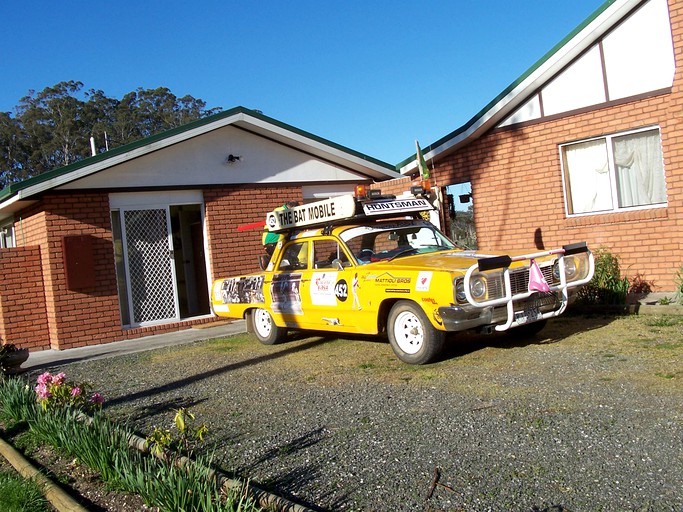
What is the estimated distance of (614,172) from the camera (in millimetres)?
10273

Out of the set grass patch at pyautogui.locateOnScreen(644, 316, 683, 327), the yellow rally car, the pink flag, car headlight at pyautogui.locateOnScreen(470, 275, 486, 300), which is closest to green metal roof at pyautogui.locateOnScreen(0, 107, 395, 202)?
the yellow rally car

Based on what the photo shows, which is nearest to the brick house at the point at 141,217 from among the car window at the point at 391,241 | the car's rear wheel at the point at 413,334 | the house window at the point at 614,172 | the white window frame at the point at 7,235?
the white window frame at the point at 7,235

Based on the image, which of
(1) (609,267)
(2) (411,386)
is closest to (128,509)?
(2) (411,386)

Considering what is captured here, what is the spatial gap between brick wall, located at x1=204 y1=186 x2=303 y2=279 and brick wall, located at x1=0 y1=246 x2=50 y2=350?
3057 mm

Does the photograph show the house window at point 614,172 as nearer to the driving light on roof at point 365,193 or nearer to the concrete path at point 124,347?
the driving light on roof at point 365,193

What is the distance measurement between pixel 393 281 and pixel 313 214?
2.04 metres

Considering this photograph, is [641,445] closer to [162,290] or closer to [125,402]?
[125,402]

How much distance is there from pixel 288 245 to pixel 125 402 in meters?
3.23

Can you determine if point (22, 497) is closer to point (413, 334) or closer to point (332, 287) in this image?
point (413, 334)

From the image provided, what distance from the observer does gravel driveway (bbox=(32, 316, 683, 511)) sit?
3.78 m

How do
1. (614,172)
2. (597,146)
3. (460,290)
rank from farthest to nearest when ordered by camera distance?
(597,146) < (614,172) < (460,290)

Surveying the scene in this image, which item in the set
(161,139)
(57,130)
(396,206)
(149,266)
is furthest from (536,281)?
(57,130)

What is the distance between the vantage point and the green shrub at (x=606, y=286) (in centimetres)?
947

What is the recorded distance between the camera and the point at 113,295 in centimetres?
1166
